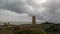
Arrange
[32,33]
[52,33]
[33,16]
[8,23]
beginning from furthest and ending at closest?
[33,16], [52,33], [8,23], [32,33]

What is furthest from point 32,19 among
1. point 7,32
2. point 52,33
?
point 7,32

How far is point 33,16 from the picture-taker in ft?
113

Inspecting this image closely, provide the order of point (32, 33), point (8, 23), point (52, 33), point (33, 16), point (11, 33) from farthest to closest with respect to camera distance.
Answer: point (33, 16) < point (52, 33) < point (8, 23) < point (11, 33) < point (32, 33)

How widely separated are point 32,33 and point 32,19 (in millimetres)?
17496

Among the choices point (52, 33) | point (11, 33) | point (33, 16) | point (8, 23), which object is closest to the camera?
point (11, 33)

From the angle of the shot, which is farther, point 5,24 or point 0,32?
point 5,24

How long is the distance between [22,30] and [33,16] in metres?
16.4

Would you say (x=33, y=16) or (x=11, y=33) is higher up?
(x=33, y=16)

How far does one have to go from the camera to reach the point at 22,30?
18.1 meters

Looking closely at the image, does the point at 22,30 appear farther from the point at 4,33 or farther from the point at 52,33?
the point at 52,33

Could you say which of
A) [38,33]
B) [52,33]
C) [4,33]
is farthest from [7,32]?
[52,33]

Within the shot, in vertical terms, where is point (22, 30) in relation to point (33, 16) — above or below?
below

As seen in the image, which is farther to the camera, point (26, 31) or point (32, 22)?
point (32, 22)

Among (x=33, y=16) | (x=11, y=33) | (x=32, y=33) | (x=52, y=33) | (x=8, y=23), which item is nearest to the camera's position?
(x=32, y=33)
